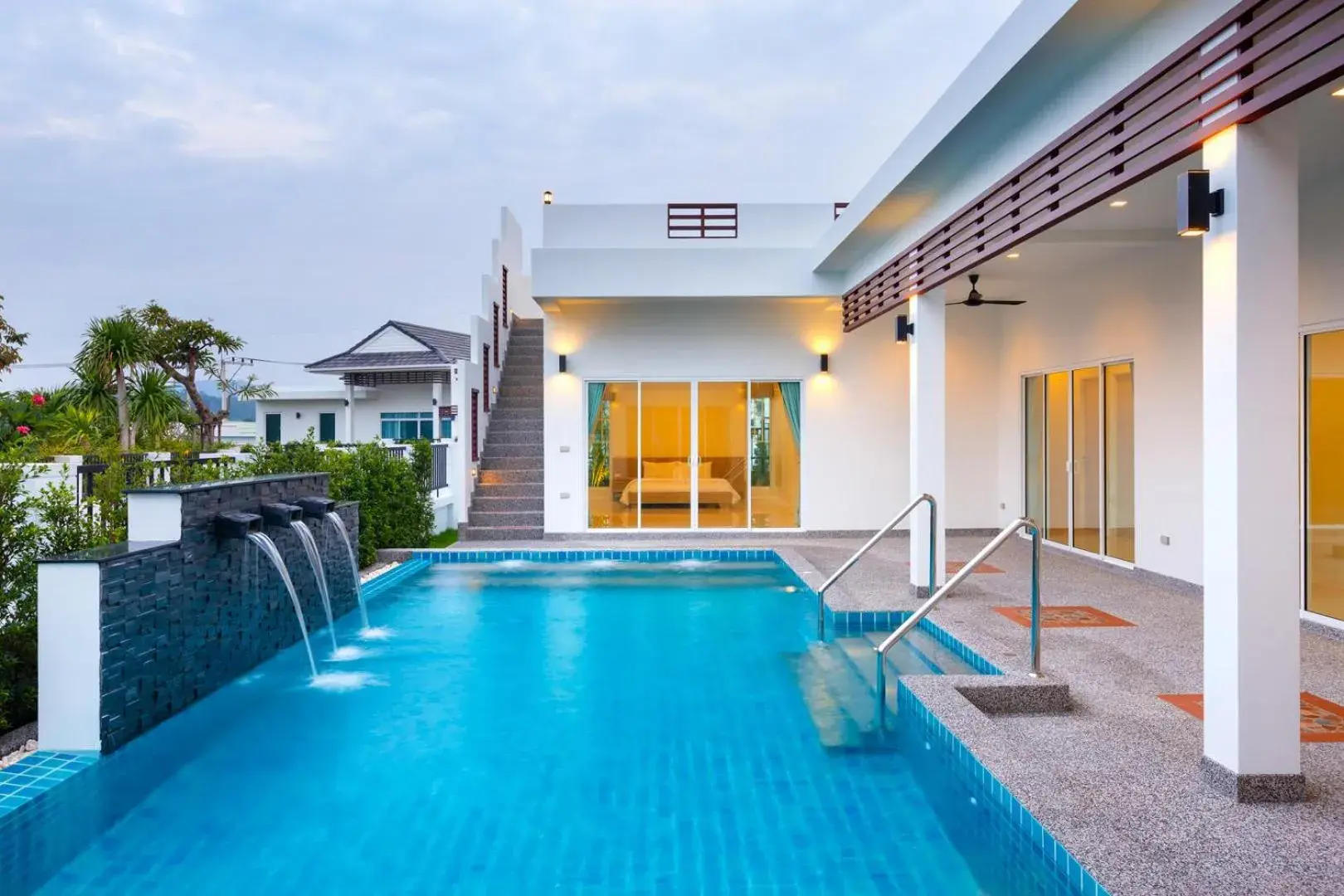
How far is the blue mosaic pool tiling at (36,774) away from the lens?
3598 mm

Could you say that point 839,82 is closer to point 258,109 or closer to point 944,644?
point 258,109

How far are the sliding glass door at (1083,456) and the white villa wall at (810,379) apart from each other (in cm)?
97

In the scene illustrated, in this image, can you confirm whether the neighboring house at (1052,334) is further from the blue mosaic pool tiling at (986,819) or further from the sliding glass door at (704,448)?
the blue mosaic pool tiling at (986,819)

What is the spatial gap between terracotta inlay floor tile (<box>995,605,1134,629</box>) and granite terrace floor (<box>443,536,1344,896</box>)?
0.38 ft

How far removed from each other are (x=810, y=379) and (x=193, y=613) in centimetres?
883

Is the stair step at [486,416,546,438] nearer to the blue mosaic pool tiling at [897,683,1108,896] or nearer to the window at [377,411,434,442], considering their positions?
the blue mosaic pool tiling at [897,683,1108,896]

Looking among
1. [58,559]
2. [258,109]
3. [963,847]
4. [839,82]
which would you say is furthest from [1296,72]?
[258,109]

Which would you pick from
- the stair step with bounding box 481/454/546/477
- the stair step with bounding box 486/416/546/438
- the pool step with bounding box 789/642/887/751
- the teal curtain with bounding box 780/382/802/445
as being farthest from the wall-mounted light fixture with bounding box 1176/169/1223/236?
the stair step with bounding box 486/416/546/438

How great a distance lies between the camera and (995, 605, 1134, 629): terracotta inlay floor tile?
20.8 ft

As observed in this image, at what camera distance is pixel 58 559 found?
4129 millimetres

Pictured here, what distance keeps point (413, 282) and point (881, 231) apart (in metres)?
32.5

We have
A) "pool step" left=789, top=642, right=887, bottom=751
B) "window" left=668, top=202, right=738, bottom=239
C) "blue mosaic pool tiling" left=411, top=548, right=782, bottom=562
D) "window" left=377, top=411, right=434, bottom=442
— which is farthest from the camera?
"window" left=377, top=411, right=434, bottom=442

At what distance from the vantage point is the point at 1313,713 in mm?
4246

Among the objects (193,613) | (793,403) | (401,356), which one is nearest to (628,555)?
(793,403)
